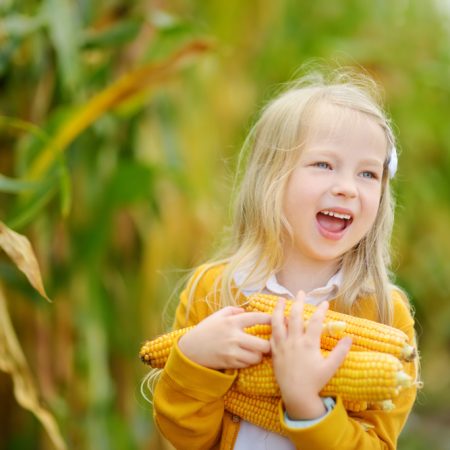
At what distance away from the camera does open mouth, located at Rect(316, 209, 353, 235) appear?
99 cm

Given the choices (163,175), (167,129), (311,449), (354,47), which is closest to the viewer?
(311,449)

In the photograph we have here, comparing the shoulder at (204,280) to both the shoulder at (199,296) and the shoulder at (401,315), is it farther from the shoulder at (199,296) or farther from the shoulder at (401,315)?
the shoulder at (401,315)

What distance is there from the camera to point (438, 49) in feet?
10.5

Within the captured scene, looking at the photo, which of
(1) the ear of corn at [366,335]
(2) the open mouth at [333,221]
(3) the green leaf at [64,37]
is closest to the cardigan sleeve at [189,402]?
(1) the ear of corn at [366,335]

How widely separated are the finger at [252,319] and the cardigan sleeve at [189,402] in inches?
2.5

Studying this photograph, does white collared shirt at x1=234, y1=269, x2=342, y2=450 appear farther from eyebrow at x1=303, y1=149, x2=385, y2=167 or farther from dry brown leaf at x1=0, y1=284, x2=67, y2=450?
dry brown leaf at x1=0, y1=284, x2=67, y2=450

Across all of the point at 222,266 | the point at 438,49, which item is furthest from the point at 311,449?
the point at 438,49

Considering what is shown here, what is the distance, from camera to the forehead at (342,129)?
3.27ft

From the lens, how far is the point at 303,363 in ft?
2.98

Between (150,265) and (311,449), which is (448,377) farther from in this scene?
(311,449)

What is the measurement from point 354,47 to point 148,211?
92cm

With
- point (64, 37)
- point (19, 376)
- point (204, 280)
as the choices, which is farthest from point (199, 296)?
point (64, 37)

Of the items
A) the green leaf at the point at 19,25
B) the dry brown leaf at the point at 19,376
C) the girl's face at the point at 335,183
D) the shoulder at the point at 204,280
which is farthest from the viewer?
the green leaf at the point at 19,25

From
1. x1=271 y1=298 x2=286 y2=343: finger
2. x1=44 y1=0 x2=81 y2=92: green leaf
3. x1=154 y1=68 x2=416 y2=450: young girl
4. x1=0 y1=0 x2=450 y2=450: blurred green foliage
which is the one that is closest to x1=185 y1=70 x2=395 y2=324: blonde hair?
x1=154 y1=68 x2=416 y2=450: young girl
